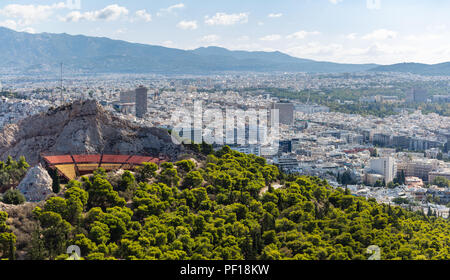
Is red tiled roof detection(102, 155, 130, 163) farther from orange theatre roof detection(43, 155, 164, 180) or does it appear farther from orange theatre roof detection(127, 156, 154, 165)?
orange theatre roof detection(127, 156, 154, 165)

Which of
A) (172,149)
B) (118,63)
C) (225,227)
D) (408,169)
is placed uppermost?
(118,63)

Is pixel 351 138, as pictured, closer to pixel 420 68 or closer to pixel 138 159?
pixel 138 159

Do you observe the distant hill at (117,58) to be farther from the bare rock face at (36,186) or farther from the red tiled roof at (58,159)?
the bare rock face at (36,186)

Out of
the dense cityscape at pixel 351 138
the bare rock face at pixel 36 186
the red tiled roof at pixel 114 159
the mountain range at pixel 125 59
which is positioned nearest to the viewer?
the bare rock face at pixel 36 186

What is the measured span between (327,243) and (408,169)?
71.8ft

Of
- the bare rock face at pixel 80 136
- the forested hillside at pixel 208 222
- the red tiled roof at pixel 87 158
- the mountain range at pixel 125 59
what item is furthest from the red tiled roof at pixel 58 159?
the mountain range at pixel 125 59

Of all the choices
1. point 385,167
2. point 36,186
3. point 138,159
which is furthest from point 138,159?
point 385,167

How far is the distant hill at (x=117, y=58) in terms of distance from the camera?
244ft

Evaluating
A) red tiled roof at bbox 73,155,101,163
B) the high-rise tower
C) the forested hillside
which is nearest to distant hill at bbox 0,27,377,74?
the high-rise tower

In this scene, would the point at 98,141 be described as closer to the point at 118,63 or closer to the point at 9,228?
the point at 9,228

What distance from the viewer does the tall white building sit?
2702 cm

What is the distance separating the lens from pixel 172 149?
43.6 ft

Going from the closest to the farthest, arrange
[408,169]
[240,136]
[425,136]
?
1. [408,169]
2. [240,136]
3. [425,136]
